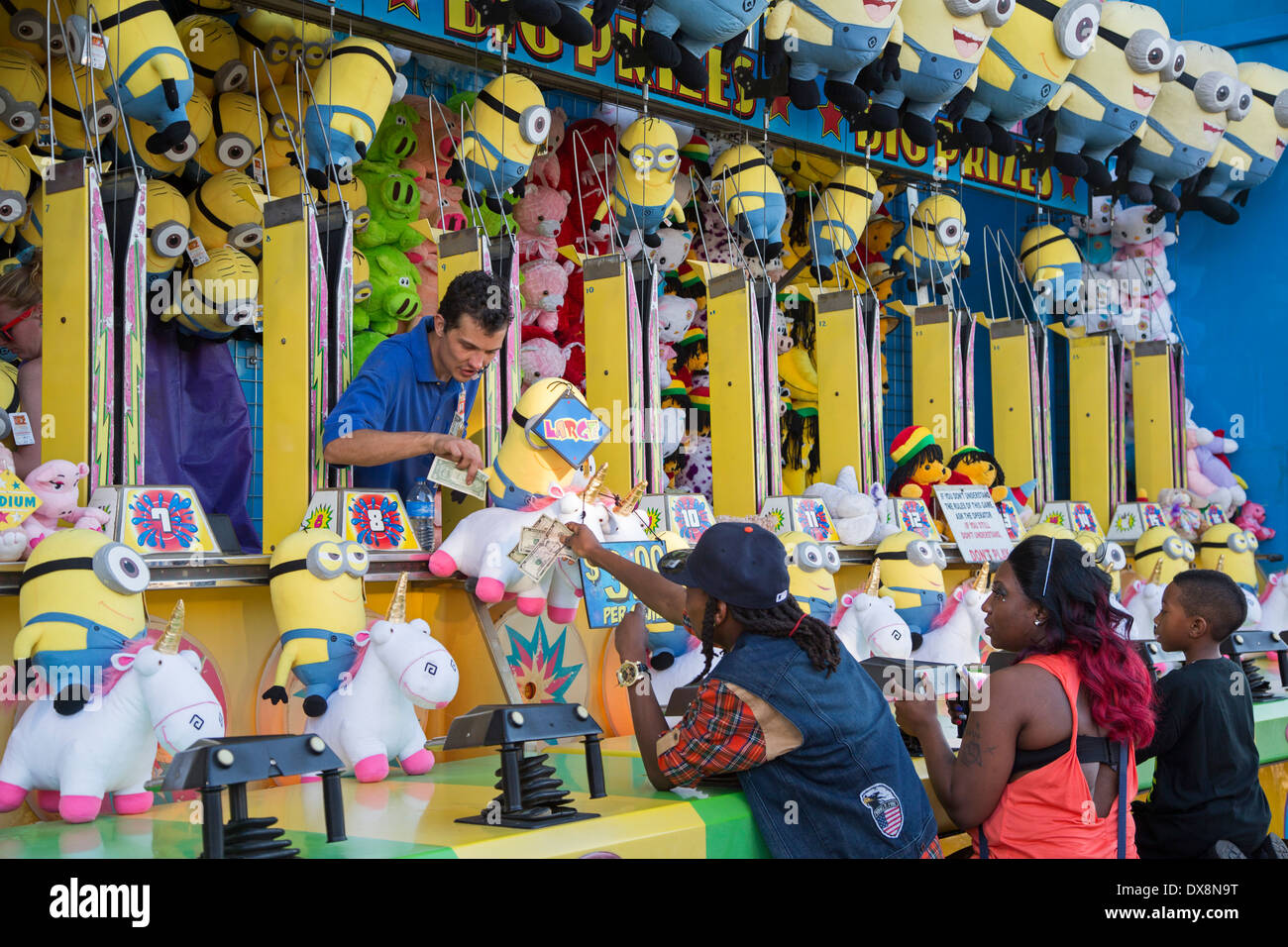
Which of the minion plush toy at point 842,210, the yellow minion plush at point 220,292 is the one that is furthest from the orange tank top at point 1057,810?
the minion plush toy at point 842,210

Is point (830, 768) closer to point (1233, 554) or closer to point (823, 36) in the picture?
point (823, 36)

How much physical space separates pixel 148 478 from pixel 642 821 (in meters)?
2.92

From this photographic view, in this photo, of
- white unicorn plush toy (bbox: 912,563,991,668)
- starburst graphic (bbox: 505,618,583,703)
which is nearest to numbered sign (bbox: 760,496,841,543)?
white unicorn plush toy (bbox: 912,563,991,668)

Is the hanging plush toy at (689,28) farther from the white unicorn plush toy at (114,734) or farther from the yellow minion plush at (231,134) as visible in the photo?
the white unicorn plush toy at (114,734)

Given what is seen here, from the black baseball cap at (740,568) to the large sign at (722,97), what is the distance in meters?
2.63

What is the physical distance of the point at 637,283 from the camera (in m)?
4.63

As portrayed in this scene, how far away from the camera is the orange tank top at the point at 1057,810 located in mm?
2193

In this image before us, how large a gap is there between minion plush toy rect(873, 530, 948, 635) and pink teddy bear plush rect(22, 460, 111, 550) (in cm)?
213

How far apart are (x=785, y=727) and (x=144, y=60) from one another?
8.47 feet

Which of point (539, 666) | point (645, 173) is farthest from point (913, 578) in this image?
point (645, 173)

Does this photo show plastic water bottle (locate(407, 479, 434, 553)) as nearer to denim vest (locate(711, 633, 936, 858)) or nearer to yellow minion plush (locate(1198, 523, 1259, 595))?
denim vest (locate(711, 633, 936, 858))

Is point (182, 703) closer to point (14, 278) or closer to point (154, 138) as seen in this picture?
point (154, 138)
